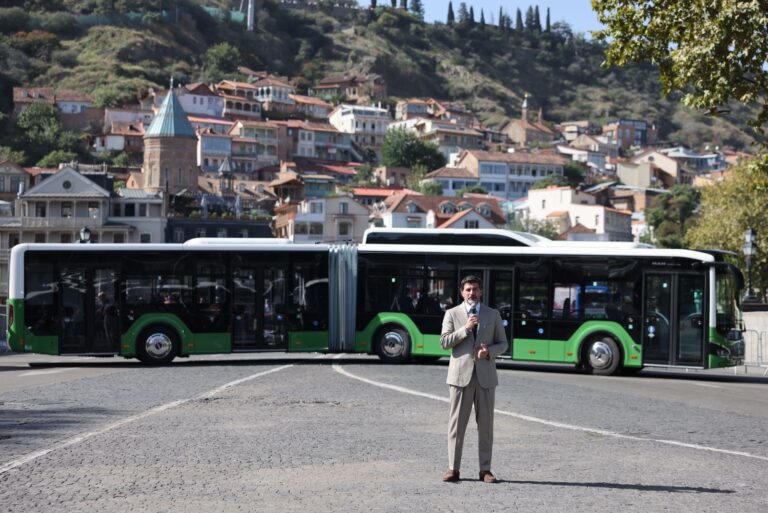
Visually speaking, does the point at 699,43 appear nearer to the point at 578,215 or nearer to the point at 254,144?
the point at 578,215

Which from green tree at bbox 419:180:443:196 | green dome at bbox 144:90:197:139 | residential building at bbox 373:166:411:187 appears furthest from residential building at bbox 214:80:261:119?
green dome at bbox 144:90:197:139

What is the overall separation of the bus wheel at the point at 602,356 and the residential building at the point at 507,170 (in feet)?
389

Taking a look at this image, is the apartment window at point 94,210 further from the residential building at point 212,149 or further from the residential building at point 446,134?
the residential building at point 446,134

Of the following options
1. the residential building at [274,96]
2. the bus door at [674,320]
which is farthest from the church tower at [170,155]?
the bus door at [674,320]

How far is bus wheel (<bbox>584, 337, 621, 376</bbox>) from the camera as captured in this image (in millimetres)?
24250

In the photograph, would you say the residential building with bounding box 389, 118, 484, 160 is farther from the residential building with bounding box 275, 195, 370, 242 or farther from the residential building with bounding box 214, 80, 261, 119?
the residential building with bounding box 275, 195, 370, 242

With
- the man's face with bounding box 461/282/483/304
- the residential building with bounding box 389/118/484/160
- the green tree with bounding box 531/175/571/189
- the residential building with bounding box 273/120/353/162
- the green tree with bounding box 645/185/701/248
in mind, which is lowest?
the man's face with bounding box 461/282/483/304

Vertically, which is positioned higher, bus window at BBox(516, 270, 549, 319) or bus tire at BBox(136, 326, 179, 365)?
bus window at BBox(516, 270, 549, 319)

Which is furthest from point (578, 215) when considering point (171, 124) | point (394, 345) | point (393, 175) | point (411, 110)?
point (394, 345)

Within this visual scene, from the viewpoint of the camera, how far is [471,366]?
991 centimetres

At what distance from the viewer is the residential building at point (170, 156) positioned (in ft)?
385

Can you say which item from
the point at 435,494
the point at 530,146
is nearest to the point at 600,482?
the point at 435,494

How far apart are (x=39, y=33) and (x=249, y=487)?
610ft

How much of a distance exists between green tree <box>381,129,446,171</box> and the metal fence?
117 m
